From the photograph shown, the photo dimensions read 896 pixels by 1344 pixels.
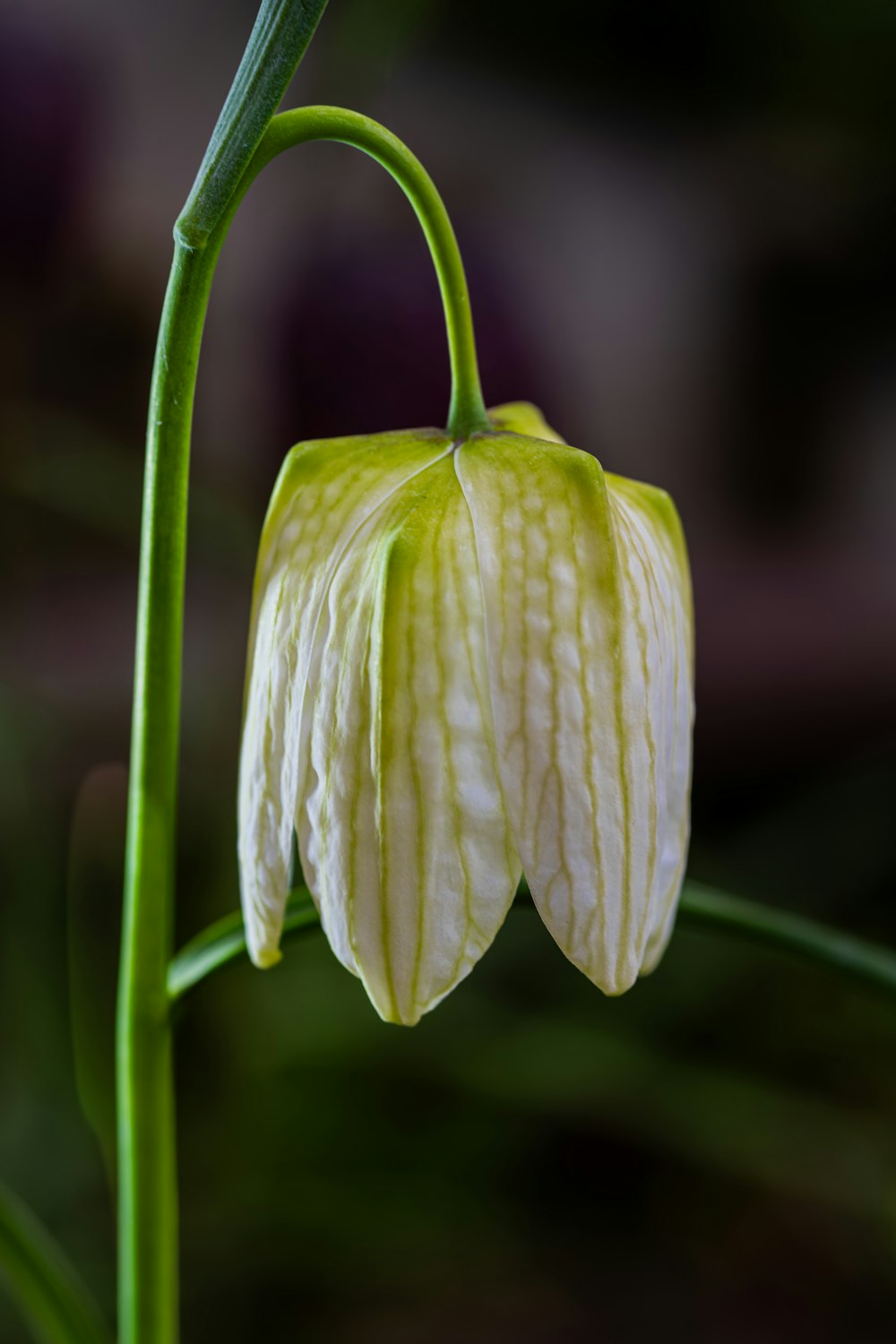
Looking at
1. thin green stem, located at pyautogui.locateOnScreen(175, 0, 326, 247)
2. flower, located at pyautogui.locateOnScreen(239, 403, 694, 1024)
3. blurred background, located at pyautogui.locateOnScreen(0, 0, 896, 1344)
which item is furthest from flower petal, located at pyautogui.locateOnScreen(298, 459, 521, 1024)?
blurred background, located at pyautogui.locateOnScreen(0, 0, 896, 1344)

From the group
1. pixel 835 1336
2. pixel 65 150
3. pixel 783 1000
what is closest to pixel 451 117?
pixel 65 150

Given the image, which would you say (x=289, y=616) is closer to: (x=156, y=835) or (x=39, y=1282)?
(x=156, y=835)

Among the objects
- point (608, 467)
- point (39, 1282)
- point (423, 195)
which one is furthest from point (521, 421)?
point (608, 467)

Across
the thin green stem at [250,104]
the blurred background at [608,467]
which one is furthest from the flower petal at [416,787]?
the blurred background at [608,467]

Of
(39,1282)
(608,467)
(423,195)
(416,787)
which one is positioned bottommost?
(39,1282)

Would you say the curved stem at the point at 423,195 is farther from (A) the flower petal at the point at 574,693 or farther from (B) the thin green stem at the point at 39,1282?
(B) the thin green stem at the point at 39,1282

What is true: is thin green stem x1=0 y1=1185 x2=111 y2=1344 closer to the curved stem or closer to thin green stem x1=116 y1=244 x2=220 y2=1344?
thin green stem x1=116 y1=244 x2=220 y2=1344

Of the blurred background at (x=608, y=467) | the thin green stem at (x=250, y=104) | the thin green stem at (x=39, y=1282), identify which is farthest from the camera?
the blurred background at (x=608, y=467)
